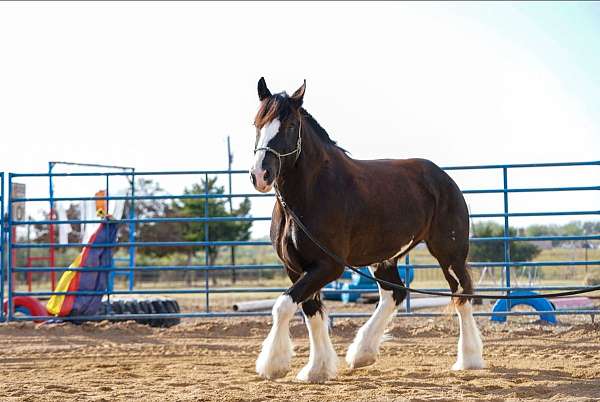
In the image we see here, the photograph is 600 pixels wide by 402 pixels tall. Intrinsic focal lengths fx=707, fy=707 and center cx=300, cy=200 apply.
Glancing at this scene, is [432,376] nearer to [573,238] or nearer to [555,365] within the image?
[555,365]

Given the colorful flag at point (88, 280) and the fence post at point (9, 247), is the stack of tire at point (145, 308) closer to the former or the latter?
the colorful flag at point (88, 280)

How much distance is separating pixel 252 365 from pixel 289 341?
4.67 ft

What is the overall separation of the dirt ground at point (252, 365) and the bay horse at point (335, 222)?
0.29 m

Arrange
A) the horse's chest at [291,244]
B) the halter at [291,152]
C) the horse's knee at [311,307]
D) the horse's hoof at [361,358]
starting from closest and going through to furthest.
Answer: the halter at [291,152] < the horse's chest at [291,244] < the horse's knee at [311,307] < the horse's hoof at [361,358]

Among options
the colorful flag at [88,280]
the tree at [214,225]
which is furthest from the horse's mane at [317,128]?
the tree at [214,225]

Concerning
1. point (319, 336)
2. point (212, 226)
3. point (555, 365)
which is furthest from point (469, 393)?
point (212, 226)

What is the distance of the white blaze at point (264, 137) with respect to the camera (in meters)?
4.88

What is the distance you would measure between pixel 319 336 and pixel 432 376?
3.33 feet

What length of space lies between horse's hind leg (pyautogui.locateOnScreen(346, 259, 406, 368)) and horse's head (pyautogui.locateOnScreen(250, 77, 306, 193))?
1.74m

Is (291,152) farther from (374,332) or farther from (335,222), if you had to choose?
(374,332)

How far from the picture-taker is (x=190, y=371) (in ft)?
20.3

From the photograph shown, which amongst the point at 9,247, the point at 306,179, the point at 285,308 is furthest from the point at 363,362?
the point at 9,247

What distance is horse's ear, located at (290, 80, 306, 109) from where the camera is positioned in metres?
5.39

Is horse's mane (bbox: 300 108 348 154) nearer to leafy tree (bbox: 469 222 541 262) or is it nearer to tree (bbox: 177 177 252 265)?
leafy tree (bbox: 469 222 541 262)
